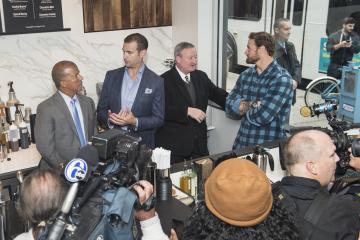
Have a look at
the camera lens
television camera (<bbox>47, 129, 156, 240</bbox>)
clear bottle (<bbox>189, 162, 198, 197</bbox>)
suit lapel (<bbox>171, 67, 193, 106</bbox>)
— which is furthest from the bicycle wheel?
television camera (<bbox>47, 129, 156, 240</bbox>)

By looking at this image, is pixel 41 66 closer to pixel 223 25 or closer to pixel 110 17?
pixel 110 17

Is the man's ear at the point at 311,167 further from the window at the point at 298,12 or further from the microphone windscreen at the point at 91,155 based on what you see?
the window at the point at 298,12

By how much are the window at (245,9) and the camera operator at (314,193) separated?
226 centimetres

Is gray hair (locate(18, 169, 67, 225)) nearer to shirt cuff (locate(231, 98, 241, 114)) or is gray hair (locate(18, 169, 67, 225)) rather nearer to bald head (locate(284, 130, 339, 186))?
bald head (locate(284, 130, 339, 186))

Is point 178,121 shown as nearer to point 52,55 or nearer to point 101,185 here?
point 52,55

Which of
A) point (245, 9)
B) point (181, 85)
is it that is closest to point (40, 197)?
point (181, 85)

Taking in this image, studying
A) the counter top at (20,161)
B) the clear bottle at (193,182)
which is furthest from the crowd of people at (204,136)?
the clear bottle at (193,182)

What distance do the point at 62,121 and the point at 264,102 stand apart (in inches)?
55.1

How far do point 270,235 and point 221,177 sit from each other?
0.78 feet

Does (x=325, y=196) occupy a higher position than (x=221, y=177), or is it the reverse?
(x=221, y=177)

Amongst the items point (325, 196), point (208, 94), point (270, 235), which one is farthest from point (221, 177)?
point (208, 94)

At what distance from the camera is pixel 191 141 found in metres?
3.53

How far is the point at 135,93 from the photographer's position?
3236mm

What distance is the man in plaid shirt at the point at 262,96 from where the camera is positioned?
121 inches
